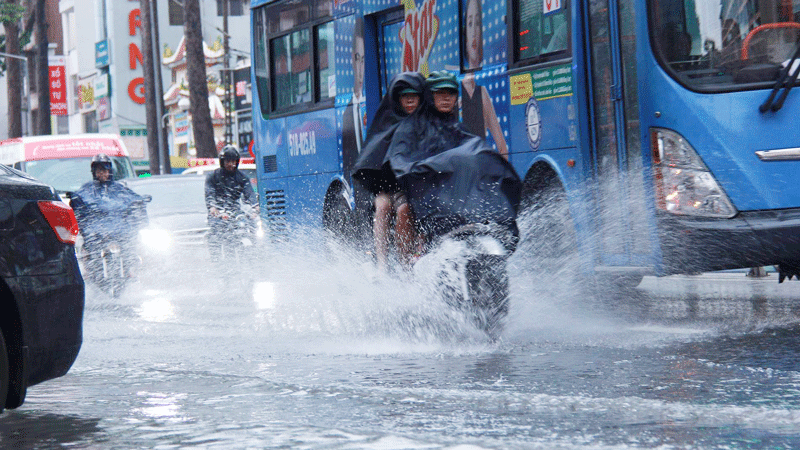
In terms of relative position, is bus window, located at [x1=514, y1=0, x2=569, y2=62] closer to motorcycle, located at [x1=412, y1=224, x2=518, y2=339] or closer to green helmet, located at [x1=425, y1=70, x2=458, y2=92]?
green helmet, located at [x1=425, y1=70, x2=458, y2=92]

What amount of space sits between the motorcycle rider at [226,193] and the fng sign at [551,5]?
678 centimetres

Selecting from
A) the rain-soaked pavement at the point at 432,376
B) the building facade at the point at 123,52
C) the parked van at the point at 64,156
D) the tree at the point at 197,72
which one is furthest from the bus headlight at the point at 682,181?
the building facade at the point at 123,52

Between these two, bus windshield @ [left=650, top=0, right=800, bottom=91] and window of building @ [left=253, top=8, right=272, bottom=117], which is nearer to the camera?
bus windshield @ [left=650, top=0, right=800, bottom=91]

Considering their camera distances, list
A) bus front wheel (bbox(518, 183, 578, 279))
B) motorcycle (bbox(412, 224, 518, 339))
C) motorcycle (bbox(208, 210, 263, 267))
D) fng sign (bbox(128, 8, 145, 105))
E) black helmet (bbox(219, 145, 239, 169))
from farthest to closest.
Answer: fng sign (bbox(128, 8, 145, 105)), motorcycle (bbox(208, 210, 263, 267)), black helmet (bbox(219, 145, 239, 169)), bus front wheel (bbox(518, 183, 578, 279)), motorcycle (bbox(412, 224, 518, 339))

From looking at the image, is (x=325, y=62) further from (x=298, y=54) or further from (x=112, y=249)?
(x=112, y=249)

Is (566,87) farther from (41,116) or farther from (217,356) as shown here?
(41,116)

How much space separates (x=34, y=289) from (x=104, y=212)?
988 centimetres

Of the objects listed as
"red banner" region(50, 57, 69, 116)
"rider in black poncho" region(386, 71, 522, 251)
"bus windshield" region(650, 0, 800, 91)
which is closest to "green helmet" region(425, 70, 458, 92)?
"rider in black poncho" region(386, 71, 522, 251)

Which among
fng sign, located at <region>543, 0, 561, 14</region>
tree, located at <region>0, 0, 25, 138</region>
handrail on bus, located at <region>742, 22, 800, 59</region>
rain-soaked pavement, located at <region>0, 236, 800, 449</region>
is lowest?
rain-soaked pavement, located at <region>0, 236, 800, 449</region>

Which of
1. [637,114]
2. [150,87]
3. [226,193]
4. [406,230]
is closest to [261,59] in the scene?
[226,193]

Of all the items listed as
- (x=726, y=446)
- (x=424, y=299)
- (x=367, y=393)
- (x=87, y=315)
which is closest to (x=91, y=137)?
(x=87, y=315)

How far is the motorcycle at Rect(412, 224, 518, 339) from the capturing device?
7.73 meters

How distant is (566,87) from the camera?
955cm

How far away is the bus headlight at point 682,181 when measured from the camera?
8.05m
